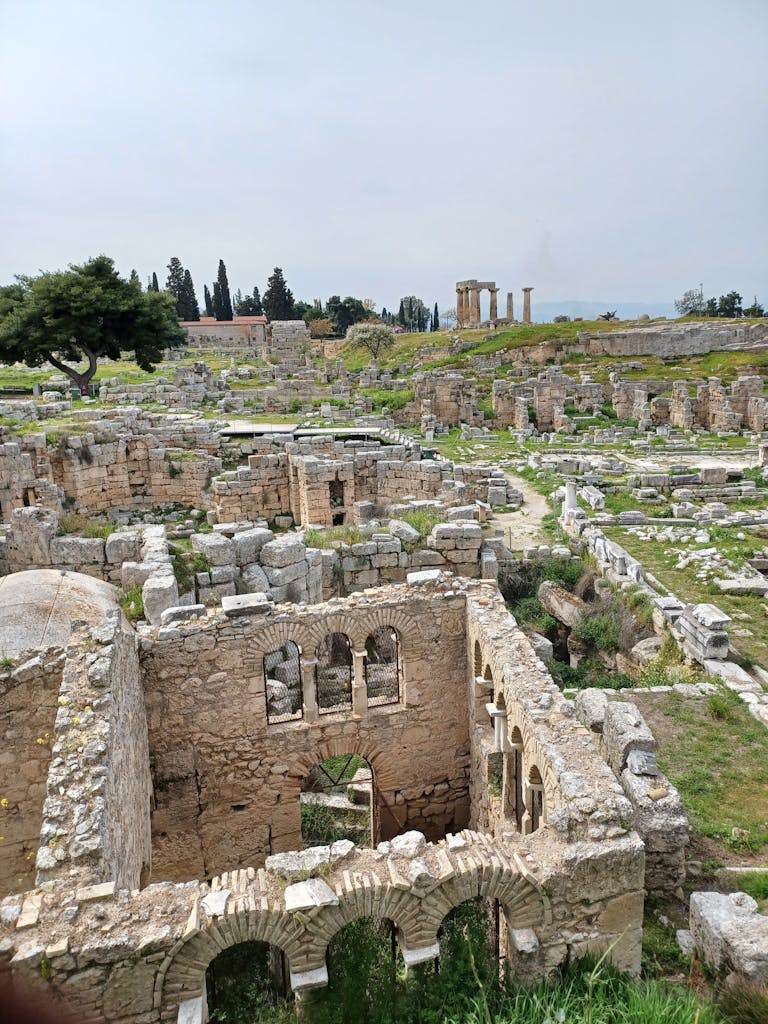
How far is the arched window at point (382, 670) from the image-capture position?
10.4 meters

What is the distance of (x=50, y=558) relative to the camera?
11.8 meters

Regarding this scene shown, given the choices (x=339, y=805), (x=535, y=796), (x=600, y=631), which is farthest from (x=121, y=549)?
(x=600, y=631)

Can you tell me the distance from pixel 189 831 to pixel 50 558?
16.5 feet

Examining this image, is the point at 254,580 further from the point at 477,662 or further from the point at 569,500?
the point at 569,500

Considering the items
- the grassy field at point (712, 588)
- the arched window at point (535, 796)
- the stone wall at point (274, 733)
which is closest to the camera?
the arched window at point (535, 796)

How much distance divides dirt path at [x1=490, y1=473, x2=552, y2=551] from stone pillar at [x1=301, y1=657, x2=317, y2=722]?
9291 mm

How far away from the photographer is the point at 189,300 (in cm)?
8312

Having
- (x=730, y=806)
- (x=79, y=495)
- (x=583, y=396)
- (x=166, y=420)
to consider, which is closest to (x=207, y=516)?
(x=79, y=495)

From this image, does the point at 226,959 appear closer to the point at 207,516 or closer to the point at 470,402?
the point at 207,516

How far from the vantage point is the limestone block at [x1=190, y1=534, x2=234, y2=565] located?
37.8ft

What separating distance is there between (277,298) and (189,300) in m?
9.86

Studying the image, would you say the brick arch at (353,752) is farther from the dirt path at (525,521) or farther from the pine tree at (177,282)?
the pine tree at (177,282)

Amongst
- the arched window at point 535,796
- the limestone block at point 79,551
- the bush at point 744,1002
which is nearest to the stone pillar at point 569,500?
the limestone block at point 79,551

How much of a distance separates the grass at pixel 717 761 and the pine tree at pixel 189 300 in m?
80.4
